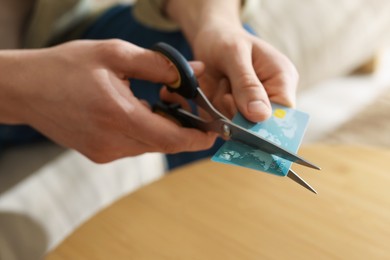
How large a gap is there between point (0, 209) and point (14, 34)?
29 centimetres

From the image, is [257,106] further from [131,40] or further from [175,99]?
[131,40]

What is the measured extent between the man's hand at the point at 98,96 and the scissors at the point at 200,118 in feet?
0.04

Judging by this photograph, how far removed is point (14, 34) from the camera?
2.83 ft

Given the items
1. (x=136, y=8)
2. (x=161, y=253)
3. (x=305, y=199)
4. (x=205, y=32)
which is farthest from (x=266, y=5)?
(x=161, y=253)

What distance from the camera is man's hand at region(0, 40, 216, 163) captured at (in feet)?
1.77

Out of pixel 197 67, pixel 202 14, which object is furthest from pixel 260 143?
pixel 202 14

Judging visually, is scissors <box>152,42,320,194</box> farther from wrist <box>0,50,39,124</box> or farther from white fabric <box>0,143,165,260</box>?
white fabric <box>0,143,165,260</box>

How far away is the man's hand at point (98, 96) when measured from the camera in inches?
21.2

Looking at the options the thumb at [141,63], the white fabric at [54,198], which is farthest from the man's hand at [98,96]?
the white fabric at [54,198]

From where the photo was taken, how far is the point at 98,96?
0.54 meters

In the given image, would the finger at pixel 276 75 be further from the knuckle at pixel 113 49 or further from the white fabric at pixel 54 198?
the white fabric at pixel 54 198

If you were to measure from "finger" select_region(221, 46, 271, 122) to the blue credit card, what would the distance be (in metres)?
0.01

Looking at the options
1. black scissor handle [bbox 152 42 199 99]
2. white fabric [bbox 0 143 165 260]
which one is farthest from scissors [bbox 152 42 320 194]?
white fabric [bbox 0 143 165 260]

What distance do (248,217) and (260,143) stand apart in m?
0.15
